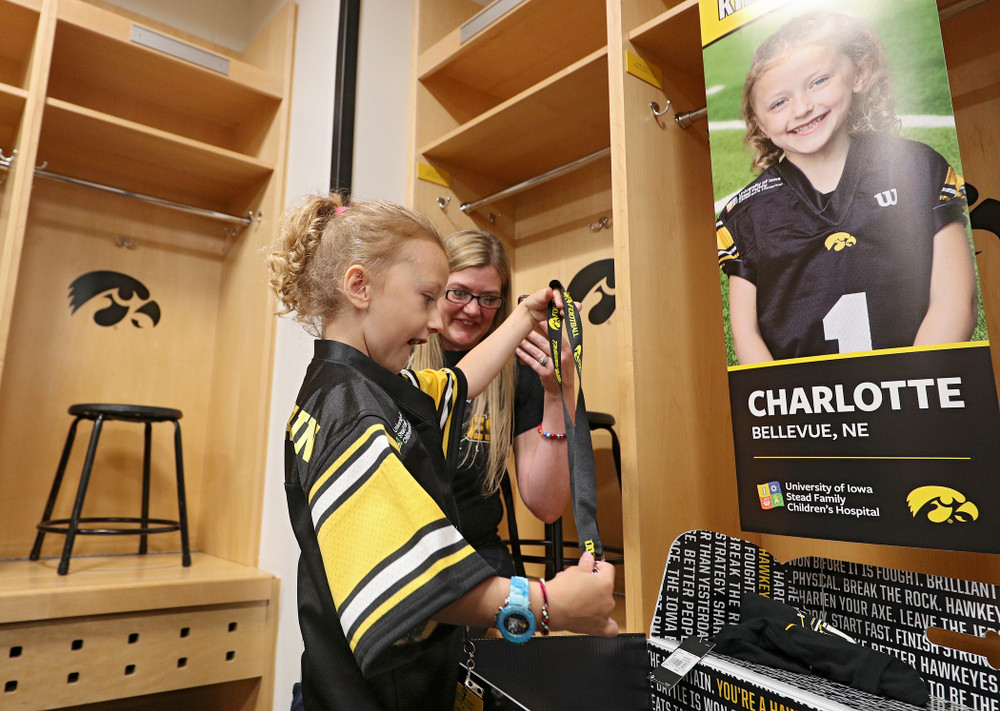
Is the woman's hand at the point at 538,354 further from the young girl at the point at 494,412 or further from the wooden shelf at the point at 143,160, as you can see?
the wooden shelf at the point at 143,160

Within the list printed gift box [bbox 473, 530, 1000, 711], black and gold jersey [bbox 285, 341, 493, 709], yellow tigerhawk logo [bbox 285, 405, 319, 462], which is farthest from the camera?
printed gift box [bbox 473, 530, 1000, 711]

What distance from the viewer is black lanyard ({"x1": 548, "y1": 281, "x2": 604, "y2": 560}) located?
1044 millimetres

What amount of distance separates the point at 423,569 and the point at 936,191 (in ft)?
3.37

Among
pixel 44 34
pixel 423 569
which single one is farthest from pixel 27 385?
pixel 423 569

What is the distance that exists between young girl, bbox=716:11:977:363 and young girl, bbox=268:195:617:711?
2.13ft

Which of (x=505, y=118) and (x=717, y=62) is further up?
(x=505, y=118)

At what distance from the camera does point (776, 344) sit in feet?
4.32

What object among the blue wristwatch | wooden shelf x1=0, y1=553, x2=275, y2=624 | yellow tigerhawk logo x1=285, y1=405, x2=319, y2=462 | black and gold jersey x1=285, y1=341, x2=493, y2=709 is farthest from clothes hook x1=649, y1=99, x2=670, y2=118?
wooden shelf x1=0, y1=553, x2=275, y2=624

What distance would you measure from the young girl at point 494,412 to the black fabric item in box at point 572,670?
1.27 feet

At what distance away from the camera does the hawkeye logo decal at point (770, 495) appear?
1259 mm

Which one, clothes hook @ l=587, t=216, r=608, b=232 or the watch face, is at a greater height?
clothes hook @ l=587, t=216, r=608, b=232

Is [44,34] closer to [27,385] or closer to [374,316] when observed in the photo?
[27,385]

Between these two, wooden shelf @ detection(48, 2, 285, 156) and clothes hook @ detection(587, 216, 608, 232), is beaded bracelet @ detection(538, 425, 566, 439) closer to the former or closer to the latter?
clothes hook @ detection(587, 216, 608, 232)

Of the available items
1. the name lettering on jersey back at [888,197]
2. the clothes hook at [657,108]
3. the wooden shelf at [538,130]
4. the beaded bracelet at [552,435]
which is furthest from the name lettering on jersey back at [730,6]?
the beaded bracelet at [552,435]
